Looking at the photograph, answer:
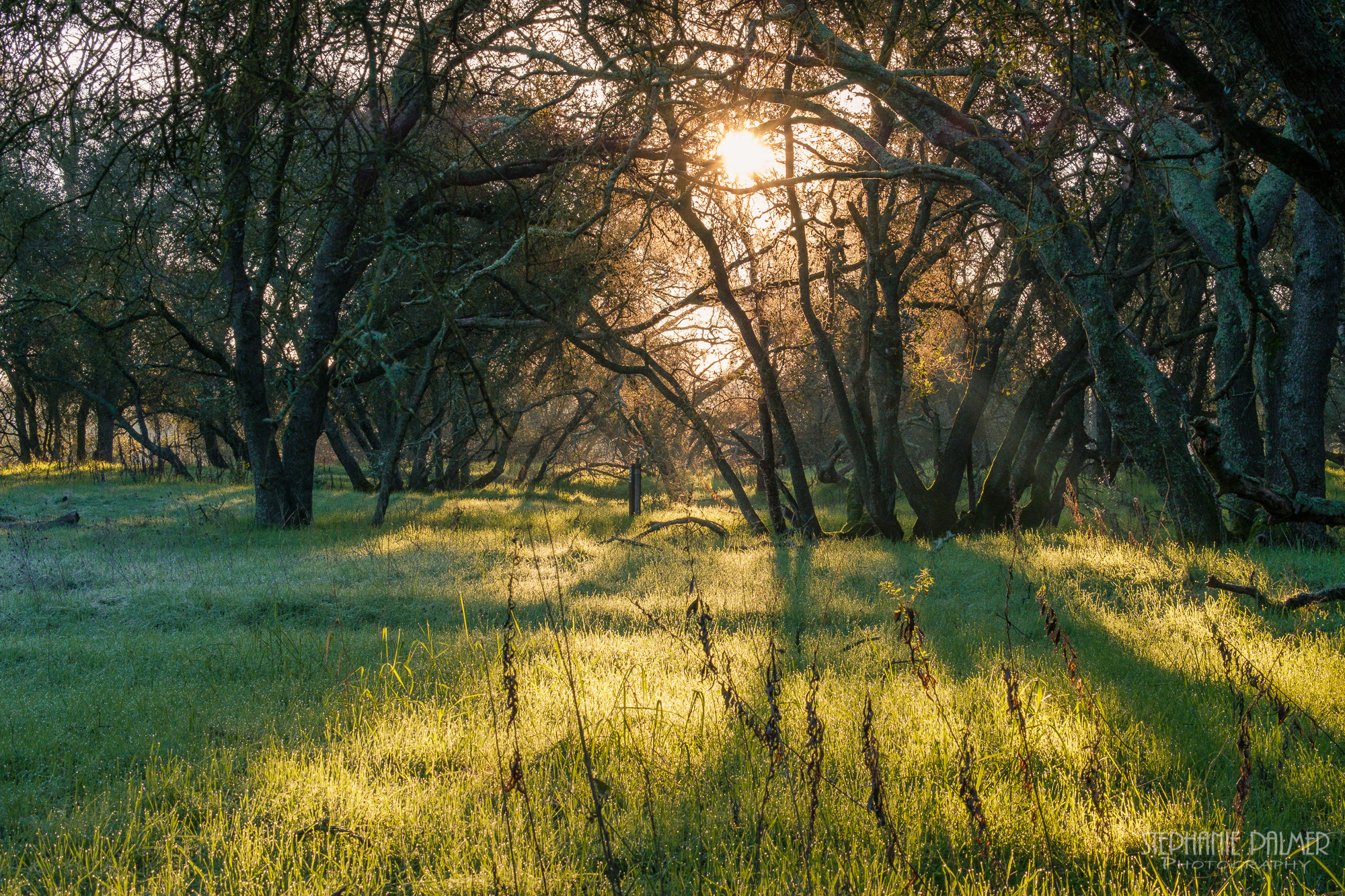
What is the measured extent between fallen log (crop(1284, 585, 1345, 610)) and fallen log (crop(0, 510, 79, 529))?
50.3 feet

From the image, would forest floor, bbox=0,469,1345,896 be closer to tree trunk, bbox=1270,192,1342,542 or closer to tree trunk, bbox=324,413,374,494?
tree trunk, bbox=1270,192,1342,542

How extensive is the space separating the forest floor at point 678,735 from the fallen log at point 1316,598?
204 mm

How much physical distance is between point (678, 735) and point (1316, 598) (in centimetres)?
428

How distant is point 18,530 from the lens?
38.8ft

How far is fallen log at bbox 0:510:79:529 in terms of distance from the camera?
40.0ft

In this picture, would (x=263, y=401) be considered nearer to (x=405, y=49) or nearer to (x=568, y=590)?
(x=568, y=590)

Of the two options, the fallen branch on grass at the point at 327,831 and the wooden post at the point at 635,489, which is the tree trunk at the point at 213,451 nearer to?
the wooden post at the point at 635,489

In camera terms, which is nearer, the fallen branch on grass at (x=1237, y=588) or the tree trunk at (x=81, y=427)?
the fallen branch on grass at (x=1237, y=588)

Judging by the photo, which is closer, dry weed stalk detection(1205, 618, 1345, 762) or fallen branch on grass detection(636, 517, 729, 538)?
dry weed stalk detection(1205, 618, 1345, 762)

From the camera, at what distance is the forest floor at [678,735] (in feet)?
9.11

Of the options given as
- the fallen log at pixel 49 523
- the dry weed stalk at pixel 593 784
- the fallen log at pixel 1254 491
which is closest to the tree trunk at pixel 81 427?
the fallen log at pixel 49 523

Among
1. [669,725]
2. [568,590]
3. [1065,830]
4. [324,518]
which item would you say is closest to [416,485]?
[324,518]

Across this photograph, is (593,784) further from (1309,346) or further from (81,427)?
(81,427)

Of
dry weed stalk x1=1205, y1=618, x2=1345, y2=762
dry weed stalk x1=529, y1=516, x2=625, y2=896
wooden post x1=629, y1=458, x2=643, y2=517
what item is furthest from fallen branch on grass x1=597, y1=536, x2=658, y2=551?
dry weed stalk x1=1205, y1=618, x2=1345, y2=762
